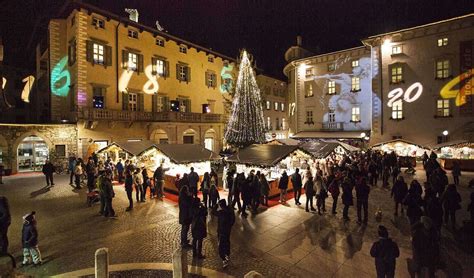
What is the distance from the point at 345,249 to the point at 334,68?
28.9m

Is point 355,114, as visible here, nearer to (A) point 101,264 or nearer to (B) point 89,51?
(B) point 89,51

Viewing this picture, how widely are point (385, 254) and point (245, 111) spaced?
50.8ft

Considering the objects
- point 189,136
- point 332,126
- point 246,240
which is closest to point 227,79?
point 189,136

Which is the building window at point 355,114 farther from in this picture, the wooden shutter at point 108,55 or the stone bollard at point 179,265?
the stone bollard at point 179,265

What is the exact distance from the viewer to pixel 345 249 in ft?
26.0

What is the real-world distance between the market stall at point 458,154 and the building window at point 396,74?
807cm

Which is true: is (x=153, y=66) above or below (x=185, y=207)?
above

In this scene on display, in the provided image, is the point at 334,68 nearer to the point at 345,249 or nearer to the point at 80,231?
the point at 345,249

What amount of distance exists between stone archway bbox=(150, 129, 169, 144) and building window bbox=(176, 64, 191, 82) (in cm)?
→ 694

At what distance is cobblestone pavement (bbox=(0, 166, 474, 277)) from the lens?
275 inches

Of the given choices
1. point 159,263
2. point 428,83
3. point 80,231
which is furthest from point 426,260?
point 428,83

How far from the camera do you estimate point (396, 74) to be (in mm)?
27484

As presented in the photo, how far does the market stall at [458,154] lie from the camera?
21.1 meters

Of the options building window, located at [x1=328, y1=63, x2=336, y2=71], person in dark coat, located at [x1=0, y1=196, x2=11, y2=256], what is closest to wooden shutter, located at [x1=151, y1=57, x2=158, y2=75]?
building window, located at [x1=328, y1=63, x2=336, y2=71]
